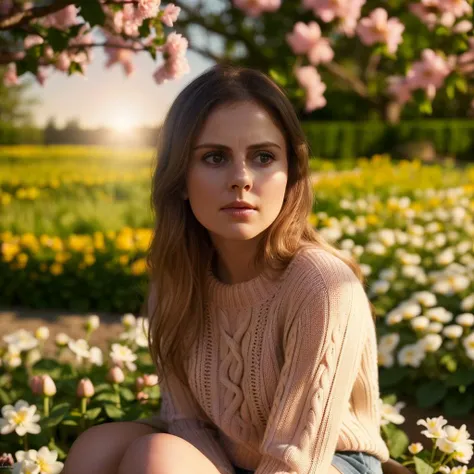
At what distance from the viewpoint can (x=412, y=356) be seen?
2832 millimetres

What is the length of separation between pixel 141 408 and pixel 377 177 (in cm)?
552

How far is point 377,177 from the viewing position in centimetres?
753

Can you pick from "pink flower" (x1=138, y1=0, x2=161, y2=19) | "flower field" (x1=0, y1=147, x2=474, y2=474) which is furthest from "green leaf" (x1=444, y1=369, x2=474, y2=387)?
"pink flower" (x1=138, y1=0, x2=161, y2=19)

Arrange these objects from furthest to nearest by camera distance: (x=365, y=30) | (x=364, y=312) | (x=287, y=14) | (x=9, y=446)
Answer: (x=287, y=14) → (x=365, y=30) → (x=9, y=446) → (x=364, y=312)

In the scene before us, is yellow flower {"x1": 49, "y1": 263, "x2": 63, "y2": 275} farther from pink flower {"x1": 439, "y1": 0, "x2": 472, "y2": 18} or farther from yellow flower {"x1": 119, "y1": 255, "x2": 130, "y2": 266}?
pink flower {"x1": 439, "y1": 0, "x2": 472, "y2": 18}

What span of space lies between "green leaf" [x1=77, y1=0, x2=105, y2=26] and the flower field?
2.94 ft

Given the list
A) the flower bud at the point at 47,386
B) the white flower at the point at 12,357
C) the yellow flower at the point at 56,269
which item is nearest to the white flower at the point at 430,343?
the flower bud at the point at 47,386

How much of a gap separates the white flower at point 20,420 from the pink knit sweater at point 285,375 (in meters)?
0.39

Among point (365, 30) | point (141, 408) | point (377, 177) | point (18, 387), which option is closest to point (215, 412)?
point (141, 408)

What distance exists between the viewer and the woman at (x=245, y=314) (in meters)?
1.57

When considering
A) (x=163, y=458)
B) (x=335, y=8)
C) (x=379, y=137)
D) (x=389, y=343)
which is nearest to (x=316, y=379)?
(x=163, y=458)

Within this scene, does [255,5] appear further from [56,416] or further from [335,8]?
[56,416]

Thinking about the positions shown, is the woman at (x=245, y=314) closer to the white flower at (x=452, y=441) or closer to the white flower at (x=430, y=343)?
the white flower at (x=452, y=441)

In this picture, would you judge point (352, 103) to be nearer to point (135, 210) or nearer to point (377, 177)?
point (377, 177)
